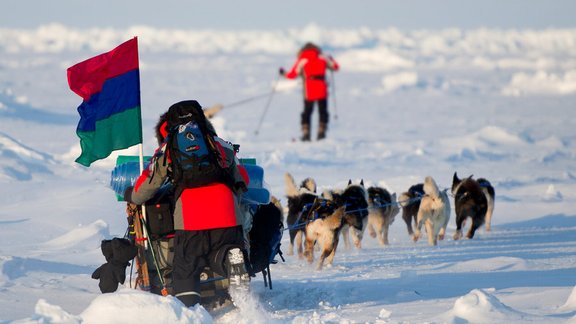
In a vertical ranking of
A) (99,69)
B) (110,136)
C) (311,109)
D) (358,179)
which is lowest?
(110,136)

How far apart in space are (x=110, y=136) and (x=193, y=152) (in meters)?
0.87

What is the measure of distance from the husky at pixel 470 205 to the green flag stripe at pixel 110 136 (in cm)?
470

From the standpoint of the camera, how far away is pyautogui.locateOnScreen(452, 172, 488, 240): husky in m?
9.15

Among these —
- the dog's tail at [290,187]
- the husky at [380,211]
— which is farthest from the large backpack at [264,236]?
the husky at [380,211]

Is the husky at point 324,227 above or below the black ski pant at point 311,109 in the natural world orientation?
below

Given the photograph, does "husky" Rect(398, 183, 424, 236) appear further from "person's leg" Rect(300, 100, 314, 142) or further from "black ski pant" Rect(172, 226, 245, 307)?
"person's leg" Rect(300, 100, 314, 142)

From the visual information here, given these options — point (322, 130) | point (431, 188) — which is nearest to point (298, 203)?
point (431, 188)

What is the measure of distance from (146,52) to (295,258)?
153ft

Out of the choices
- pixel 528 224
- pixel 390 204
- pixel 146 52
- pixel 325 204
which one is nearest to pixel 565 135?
pixel 528 224

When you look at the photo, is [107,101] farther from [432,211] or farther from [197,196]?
[432,211]

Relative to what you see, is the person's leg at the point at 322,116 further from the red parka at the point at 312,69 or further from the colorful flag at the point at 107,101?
the colorful flag at the point at 107,101

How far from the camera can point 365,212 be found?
7891 millimetres

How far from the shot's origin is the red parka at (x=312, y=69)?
15516 mm

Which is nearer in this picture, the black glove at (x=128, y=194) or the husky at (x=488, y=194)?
the black glove at (x=128, y=194)
